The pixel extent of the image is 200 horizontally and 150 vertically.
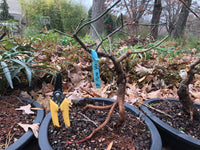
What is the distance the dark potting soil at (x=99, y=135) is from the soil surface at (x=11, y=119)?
7.0 inches

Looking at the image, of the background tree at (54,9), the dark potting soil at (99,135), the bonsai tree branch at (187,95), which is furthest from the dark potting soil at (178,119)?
the background tree at (54,9)

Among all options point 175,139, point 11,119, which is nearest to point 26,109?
point 11,119

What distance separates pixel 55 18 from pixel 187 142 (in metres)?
8.73

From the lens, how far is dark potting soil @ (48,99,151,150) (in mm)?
624

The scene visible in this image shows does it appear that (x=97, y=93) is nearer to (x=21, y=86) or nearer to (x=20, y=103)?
(x=20, y=103)

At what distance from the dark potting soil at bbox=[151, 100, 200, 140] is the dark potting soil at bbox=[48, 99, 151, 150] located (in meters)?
0.21

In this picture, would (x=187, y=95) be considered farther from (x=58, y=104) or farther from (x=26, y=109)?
(x=26, y=109)

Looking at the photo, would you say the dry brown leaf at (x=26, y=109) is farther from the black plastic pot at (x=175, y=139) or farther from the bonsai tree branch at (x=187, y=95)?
the bonsai tree branch at (x=187, y=95)

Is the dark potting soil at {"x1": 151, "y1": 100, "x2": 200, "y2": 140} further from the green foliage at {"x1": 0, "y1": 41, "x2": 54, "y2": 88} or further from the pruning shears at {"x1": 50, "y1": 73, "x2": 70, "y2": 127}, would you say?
the green foliage at {"x1": 0, "y1": 41, "x2": 54, "y2": 88}

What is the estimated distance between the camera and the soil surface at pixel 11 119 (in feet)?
2.18

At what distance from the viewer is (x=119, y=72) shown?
2.05ft

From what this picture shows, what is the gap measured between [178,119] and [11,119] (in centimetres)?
102

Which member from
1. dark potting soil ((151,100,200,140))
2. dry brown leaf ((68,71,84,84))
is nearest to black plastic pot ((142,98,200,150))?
dark potting soil ((151,100,200,140))

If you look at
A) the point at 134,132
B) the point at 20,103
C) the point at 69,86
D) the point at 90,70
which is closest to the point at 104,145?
the point at 134,132
